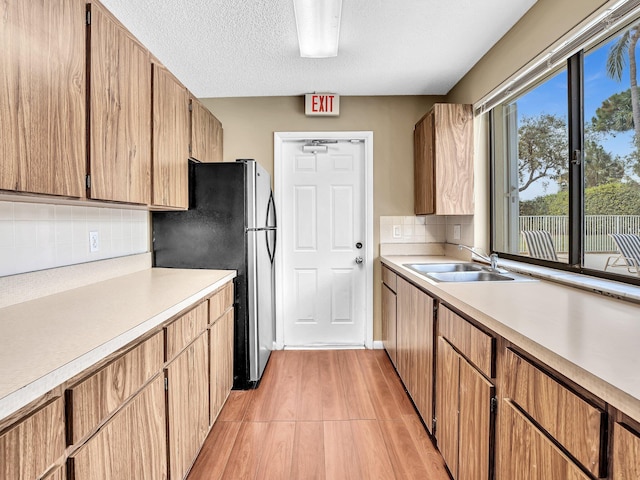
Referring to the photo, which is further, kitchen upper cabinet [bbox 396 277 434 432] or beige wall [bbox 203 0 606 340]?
beige wall [bbox 203 0 606 340]

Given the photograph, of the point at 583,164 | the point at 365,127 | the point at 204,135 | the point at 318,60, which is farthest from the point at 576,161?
the point at 204,135

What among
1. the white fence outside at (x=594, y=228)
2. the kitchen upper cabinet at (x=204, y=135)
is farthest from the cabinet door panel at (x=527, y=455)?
the kitchen upper cabinet at (x=204, y=135)

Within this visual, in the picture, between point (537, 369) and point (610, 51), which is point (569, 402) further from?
point (610, 51)

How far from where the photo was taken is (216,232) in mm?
2457

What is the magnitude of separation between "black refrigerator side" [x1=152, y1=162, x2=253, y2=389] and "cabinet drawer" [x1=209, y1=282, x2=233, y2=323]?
0.12 metres

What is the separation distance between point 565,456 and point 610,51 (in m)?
1.69

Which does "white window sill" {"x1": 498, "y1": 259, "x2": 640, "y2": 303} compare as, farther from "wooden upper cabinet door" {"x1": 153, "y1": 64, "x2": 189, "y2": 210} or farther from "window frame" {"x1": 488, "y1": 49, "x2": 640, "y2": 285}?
Result: "wooden upper cabinet door" {"x1": 153, "y1": 64, "x2": 189, "y2": 210}

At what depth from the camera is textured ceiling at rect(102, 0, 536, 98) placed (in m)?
1.95

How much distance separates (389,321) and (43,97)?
2639 millimetres

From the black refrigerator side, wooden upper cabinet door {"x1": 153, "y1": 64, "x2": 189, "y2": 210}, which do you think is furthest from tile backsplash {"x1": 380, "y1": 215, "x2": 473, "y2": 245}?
wooden upper cabinet door {"x1": 153, "y1": 64, "x2": 189, "y2": 210}

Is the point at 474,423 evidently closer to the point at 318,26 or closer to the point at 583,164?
the point at 583,164

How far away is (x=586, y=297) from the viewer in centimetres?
144

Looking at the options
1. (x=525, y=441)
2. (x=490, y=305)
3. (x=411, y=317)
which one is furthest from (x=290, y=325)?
(x=525, y=441)

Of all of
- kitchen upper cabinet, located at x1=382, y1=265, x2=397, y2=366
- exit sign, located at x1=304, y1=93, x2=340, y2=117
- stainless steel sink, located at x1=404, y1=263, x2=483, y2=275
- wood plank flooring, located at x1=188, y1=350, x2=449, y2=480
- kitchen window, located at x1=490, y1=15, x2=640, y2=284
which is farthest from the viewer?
exit sign, located at x1=304, y1=93, x2=340, y2=117
